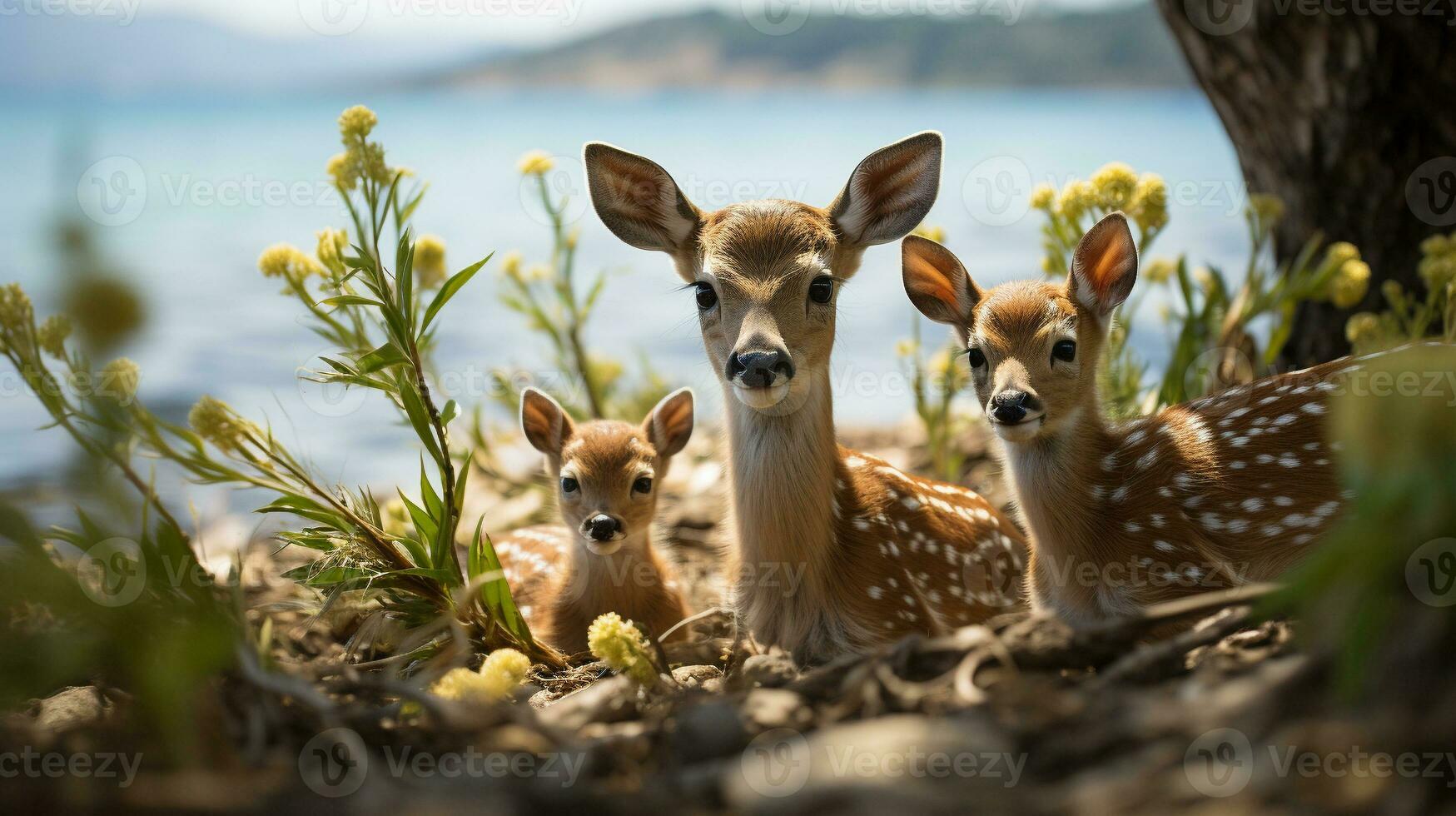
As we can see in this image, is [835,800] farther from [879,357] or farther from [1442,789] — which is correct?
[879,357]

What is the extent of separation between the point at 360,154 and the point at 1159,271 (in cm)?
319

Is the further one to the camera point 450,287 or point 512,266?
point 512,266

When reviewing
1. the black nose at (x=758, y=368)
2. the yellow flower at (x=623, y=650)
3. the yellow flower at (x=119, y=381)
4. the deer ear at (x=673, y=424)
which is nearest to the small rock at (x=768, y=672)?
the yellow flower at (x=623, y=650)

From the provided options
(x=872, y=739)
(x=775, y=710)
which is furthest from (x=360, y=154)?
(x=872, y=739)

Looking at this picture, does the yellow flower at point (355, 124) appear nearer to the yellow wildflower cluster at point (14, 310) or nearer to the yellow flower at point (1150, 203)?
the yellow wildflower cluster at point (14, 310)

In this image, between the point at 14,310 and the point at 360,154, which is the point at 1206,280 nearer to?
the point at 360,154

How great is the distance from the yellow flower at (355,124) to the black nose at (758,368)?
1.18 meters

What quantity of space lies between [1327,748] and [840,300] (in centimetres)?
Answer: 222

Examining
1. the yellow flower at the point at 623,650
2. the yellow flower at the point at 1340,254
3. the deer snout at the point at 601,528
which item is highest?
the yellow flower at the point at 1340,254

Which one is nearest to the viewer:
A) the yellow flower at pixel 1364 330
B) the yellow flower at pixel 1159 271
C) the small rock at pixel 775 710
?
the small rock at pixel 775 710

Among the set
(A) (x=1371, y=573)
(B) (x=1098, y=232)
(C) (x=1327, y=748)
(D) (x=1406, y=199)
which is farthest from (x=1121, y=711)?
(D) (x=1406, y=199)

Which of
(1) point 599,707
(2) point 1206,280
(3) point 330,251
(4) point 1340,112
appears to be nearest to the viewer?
(1) point 599,707

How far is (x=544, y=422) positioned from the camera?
4.17m

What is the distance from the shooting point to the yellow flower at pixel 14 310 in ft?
8.78
